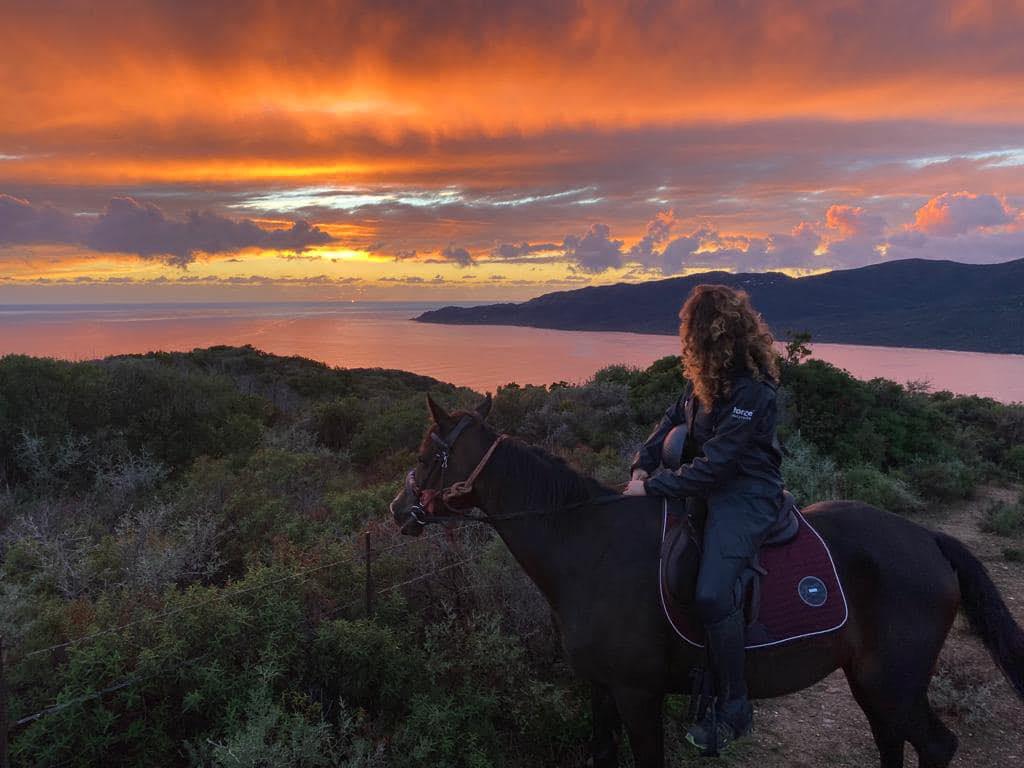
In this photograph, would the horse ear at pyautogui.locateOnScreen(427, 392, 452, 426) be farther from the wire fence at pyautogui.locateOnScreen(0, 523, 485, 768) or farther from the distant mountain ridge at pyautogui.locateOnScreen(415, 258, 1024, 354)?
the distant mountain ridge at pyautogui.locateOnScreen(415, 258, 1024, 354)

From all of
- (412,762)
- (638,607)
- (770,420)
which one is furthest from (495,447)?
(412,762)

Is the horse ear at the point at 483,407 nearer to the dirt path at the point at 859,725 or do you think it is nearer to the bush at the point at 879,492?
the dirt path at the point at 859,725

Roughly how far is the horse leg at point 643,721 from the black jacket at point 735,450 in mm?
1061

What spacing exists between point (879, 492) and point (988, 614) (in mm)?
7494

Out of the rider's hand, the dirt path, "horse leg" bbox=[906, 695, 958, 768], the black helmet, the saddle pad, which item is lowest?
the dirt path

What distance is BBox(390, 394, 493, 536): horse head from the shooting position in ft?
10.4

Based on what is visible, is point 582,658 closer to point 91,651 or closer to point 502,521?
point 502,521

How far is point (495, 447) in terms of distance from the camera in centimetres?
316

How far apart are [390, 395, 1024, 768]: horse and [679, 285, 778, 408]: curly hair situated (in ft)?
2.44

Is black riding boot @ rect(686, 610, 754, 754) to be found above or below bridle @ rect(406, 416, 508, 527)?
below

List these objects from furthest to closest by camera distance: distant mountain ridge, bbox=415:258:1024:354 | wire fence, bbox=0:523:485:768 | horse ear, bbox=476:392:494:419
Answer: distant mountain ridge, bbox=415:258:1024:354
horse ear, bbox=476:392:494:419
wire fence, bbox=0:523:485:768

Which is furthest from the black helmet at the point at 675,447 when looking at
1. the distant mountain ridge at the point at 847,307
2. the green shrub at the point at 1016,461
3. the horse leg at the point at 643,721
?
the distant mountain ridge at the point at 847,307

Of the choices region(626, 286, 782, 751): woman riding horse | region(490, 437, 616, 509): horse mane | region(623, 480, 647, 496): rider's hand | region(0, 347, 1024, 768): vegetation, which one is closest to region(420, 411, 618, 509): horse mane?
region(490, 437, 616, 509): horse mane

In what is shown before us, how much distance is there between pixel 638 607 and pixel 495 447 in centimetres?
109
